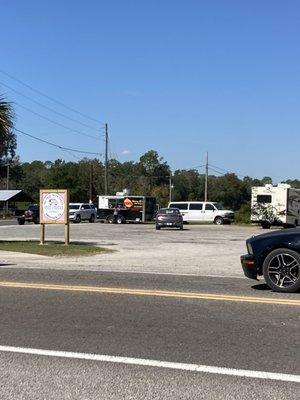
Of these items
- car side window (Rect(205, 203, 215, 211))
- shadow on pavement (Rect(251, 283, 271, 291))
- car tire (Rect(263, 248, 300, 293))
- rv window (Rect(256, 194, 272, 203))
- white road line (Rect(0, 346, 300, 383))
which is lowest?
white road line (Rect(0, 346, 300, 383))

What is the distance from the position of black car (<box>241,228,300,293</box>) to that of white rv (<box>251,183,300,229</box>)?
32.3 metres

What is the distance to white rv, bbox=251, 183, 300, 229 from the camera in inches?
1640

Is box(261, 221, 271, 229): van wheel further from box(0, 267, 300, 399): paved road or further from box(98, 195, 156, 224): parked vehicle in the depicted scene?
box(0, 267, 300, 399): paved road

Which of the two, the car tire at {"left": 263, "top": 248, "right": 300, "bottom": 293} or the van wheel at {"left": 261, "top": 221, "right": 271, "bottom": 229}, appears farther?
the van wheel at {"left": 261, "top": 221, "right": 271, "bottom": 229}

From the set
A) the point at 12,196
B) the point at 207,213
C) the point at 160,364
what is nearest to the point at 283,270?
the point at 160,364

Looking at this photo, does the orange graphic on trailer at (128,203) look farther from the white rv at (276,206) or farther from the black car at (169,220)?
the black car at (169,220)

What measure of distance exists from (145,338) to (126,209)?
1827 inches

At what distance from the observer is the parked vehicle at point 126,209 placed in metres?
52.7

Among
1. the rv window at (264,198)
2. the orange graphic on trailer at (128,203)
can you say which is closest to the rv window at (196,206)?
the orange graphic on trailer at (128,203)

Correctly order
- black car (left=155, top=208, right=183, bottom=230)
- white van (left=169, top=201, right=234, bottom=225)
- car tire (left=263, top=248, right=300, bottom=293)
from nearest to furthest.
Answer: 1. car tire (left=263, top=248, right=300, bottom=293)
2. black car (left=155, top=208, right=183, bottom=230)
3. white van (left=169, top=201, right=234, bottom=225)

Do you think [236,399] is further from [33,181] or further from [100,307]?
[33,181]

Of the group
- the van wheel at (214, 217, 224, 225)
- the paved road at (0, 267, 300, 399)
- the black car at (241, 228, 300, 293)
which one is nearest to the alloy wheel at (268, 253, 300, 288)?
the black car at (241, 228, 300, 293)

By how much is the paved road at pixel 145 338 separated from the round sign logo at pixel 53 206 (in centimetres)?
1148

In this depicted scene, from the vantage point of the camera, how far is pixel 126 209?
53.1 meters
